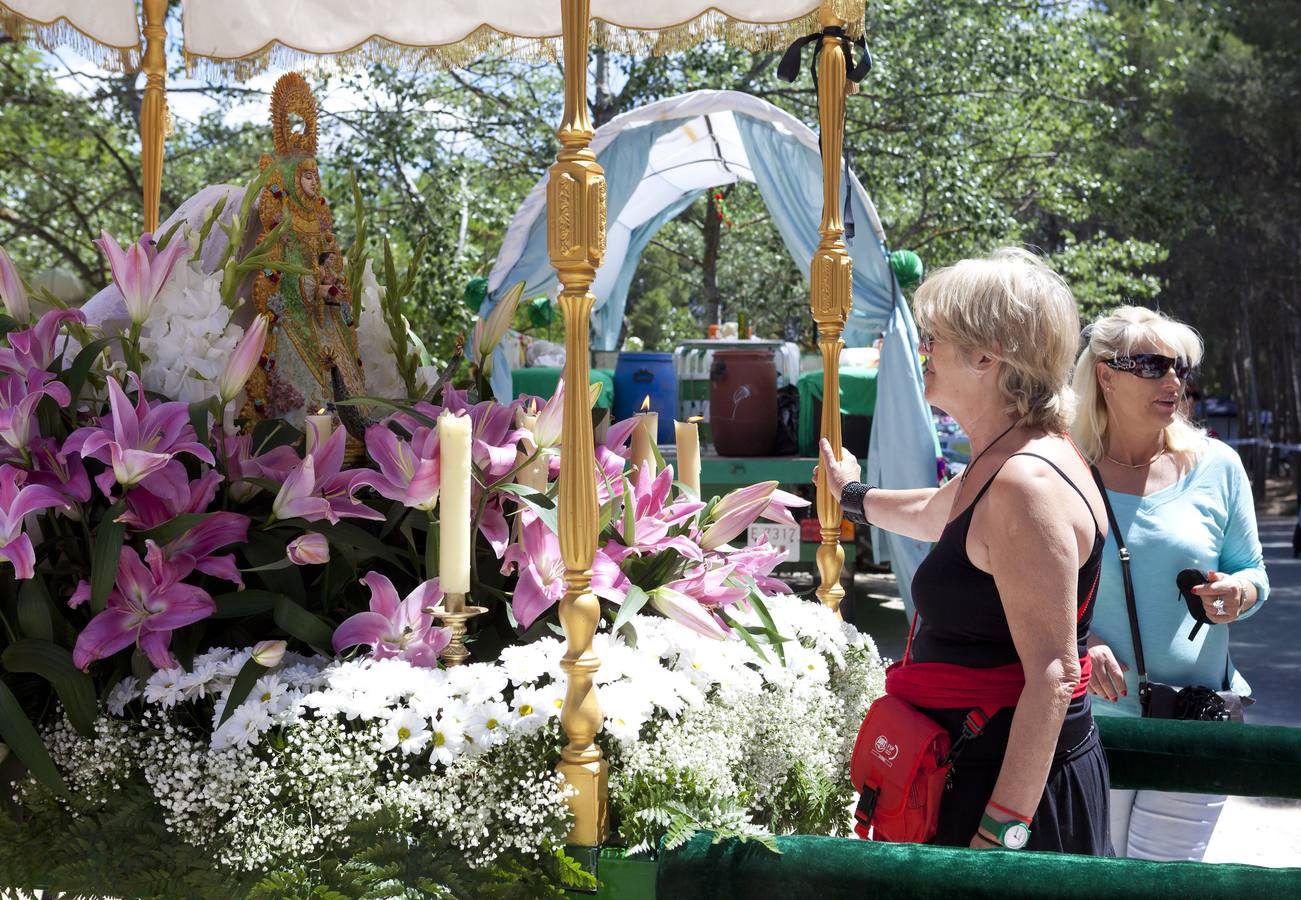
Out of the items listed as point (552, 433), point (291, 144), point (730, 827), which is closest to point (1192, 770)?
point (730, 827)

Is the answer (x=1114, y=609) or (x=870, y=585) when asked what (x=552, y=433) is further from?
(x=870, y=585)

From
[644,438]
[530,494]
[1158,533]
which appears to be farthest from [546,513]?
[1158,533]

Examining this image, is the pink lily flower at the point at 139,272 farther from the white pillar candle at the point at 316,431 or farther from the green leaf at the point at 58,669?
the green leaf at the point at 58,669

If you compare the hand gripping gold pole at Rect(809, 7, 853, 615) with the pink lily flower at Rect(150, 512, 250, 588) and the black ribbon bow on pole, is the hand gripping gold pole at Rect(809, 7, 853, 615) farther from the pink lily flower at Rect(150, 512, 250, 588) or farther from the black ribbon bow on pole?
the pink lily flower at Rect(150, 512, 250, 588)

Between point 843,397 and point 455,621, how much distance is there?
5.58 metres

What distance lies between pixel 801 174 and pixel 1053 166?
6427mm

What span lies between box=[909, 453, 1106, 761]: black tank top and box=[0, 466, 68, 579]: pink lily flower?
1383 millimetres

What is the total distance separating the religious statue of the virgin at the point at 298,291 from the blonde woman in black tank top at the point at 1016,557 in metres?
1.21

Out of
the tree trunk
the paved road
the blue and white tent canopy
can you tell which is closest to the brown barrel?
the blue and white tent canopy

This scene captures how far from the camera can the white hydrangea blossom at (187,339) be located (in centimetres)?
220

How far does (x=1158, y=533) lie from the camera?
8.98 ft

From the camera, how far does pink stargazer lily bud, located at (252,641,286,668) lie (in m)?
1.82

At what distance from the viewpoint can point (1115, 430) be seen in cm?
287

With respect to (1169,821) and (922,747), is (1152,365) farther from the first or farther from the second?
(922,747)
